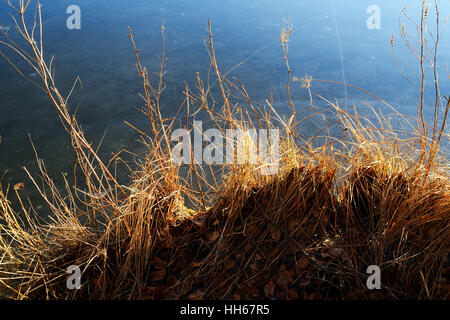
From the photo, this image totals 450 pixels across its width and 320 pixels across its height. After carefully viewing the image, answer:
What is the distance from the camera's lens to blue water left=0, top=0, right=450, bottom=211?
2.54 m

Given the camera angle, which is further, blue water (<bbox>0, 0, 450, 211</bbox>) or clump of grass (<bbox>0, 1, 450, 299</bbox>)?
blue water (<bbox>0, 0, 450, 211</bbox>)

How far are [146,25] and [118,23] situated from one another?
39cm

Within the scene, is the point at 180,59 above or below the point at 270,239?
above

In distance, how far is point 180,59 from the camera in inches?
134

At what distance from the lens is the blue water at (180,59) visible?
2537mm

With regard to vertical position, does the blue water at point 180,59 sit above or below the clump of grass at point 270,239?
above

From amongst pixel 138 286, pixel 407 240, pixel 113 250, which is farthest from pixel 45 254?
pixel 407 240

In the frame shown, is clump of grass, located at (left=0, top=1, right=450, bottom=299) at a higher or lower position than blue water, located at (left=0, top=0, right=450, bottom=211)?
lower

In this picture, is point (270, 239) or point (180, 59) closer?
point (270, 239)

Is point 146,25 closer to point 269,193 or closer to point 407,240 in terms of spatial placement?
point 269,193

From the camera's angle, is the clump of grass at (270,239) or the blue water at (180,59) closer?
the clump of grass at (270,239)

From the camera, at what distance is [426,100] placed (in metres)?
2.79

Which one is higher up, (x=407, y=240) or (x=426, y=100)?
(x=426, y=100)
